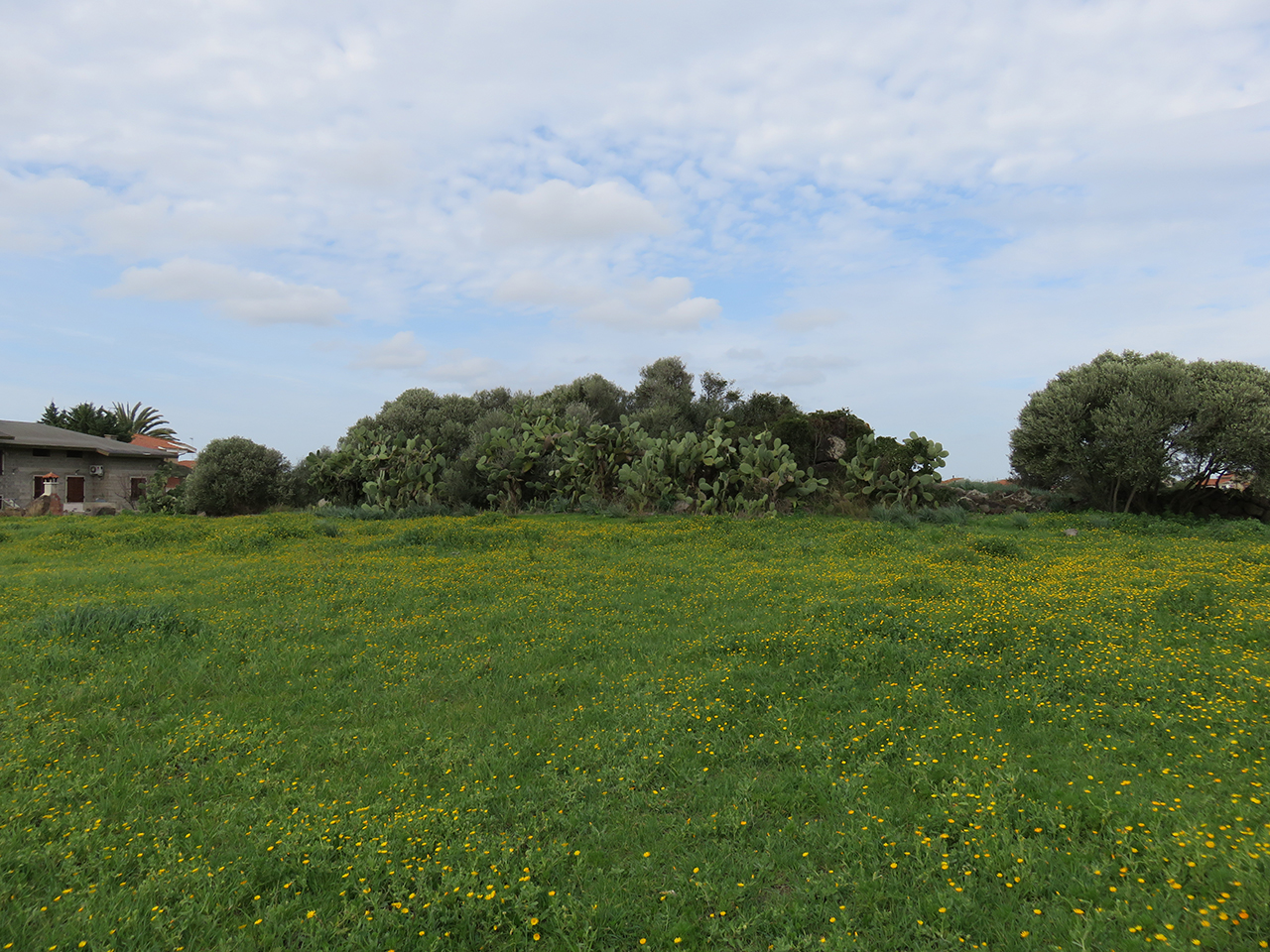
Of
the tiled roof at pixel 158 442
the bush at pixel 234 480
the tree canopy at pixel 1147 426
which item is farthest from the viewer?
the tiled roof at pixel 158 442

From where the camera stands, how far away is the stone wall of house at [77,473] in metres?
36.6

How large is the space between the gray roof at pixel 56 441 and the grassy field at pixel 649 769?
33.4 meters

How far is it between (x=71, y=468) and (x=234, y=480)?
14.6m

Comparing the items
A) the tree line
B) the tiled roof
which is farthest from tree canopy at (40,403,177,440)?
the tree line

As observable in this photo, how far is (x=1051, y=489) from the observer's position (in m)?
30.5

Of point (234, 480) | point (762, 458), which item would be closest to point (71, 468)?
point (234, 480)

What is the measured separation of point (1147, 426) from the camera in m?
22.4


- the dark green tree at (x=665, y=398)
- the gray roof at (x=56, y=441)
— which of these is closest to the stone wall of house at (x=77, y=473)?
the gray roof at (x=56, y=441)

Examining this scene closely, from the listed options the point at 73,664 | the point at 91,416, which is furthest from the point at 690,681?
the point at 91,416

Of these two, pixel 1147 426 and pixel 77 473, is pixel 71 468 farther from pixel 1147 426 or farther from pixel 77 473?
pixel 1147 426

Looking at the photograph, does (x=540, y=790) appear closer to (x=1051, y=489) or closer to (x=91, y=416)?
(x=1051, y=489)

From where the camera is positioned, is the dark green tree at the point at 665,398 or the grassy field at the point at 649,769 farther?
the dark green tree at the point at 665,398

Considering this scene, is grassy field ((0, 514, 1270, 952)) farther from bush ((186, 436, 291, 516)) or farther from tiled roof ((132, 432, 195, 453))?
tiled roof ((132, 432, 195, 453))

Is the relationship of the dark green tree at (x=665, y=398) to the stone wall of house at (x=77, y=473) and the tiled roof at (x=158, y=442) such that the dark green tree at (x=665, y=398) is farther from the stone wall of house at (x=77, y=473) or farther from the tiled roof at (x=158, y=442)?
the tiled roof at (x=158, y=442)
